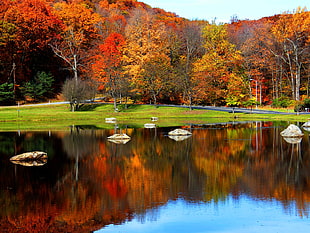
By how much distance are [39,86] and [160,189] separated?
220 ft

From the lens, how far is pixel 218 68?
3142 inches

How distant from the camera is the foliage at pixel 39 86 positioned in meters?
80.4

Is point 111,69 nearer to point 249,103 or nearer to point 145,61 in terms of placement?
point 145,61

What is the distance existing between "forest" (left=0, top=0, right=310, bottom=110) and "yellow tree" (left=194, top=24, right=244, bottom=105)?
0.18m

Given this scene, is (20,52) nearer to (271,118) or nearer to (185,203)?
(271,118)

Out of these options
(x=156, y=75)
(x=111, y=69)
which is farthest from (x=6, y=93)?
(x=156, y=75)

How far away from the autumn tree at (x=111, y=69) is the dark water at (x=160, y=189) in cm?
4045

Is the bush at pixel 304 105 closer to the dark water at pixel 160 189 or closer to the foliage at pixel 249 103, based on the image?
the foliage at pixel 249 103

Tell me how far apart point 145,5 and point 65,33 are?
80217mm

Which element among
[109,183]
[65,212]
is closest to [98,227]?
[65,212]

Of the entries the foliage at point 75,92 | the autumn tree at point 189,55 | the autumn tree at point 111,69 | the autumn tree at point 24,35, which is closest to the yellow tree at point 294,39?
the autumn tree at point 189,55

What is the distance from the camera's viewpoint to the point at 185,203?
15.9m

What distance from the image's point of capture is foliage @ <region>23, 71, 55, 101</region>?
8043cm

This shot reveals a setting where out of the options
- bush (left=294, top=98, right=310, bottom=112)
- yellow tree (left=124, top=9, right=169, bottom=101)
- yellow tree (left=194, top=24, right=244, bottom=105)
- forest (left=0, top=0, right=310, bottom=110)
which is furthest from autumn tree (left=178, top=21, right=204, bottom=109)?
bush (left=294, top=98, right=310, bottom=112)
